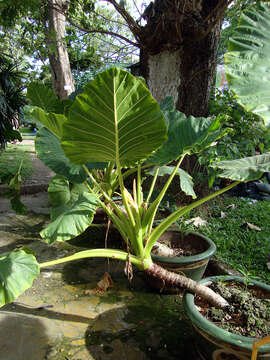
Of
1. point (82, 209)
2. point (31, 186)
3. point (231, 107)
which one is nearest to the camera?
point (82, 209)

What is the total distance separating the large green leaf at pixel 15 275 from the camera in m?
1.04

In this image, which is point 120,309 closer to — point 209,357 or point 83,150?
point 209,357

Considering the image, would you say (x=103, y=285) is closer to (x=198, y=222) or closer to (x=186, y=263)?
(x=186, y=263)

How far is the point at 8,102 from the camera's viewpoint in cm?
475

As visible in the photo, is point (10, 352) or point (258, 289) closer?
point (10, 352)

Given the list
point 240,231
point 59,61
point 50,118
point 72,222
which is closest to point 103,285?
point 72,222

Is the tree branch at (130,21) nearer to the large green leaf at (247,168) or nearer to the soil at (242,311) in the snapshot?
the large green leaf at (247,168)

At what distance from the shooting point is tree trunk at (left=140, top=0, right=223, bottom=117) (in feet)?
8.20

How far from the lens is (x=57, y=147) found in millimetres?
1886

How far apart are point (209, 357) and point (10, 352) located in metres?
0.95

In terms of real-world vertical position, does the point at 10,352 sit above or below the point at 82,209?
below

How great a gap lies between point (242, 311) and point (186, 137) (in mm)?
963

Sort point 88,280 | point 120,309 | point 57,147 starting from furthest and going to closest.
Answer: point 88,280
point 57,147
point 120,309

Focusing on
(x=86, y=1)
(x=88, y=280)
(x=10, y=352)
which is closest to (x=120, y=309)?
(x=88, y=280)
